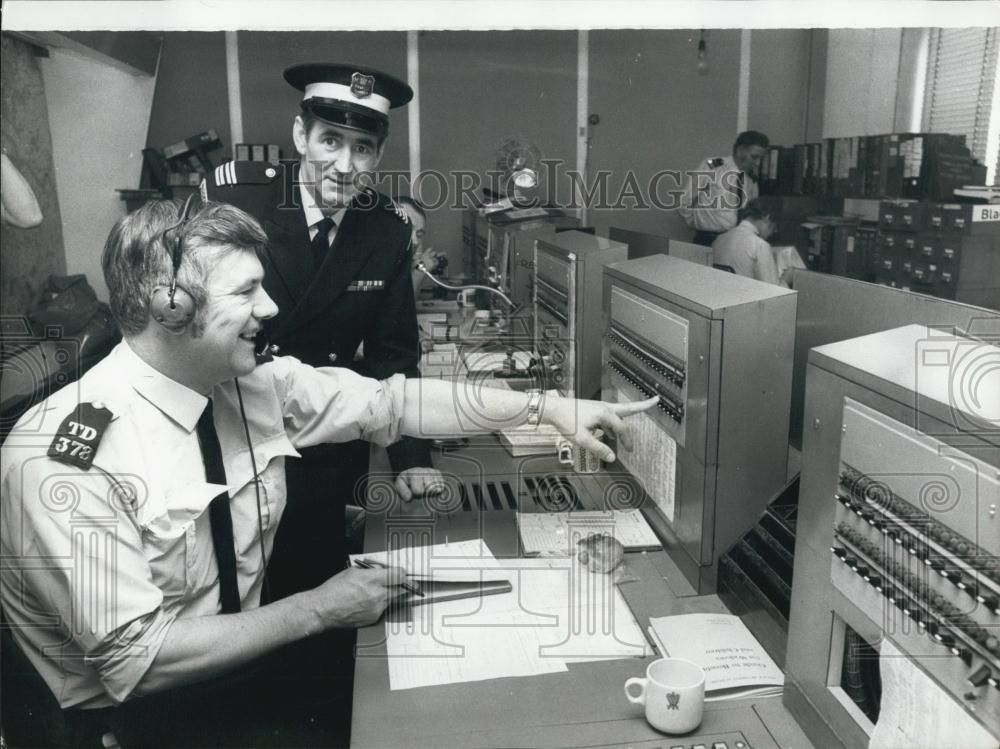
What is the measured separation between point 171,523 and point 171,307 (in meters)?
0.34

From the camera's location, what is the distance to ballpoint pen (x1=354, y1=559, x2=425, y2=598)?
1.42 m

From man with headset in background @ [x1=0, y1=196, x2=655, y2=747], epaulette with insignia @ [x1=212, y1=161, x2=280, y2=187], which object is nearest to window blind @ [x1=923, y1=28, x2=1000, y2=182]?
epaulette with insignia @ [x1=212, y1=161, x2=280, y2=187]

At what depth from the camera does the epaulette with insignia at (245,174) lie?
219 centimetres

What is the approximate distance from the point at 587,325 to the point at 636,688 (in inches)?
47.1

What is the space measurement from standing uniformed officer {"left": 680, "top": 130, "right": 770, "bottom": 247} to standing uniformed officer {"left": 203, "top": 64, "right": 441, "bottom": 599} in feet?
12.7

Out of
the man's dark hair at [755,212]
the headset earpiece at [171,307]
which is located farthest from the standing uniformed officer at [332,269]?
the man's dark hair at [755,212]

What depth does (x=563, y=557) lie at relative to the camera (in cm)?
158

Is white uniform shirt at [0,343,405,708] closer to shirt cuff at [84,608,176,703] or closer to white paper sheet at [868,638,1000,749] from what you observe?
shirt cuff at [84,608,176,703]

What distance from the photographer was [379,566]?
1.45 meters

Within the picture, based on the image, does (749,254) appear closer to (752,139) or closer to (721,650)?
(752,139)

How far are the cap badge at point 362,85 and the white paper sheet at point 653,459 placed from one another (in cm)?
102

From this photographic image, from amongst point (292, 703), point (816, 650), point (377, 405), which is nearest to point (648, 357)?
point (377, 405)

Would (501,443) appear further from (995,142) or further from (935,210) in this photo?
(995,142)

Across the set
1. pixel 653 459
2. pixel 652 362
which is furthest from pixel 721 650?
pixel 652 362
